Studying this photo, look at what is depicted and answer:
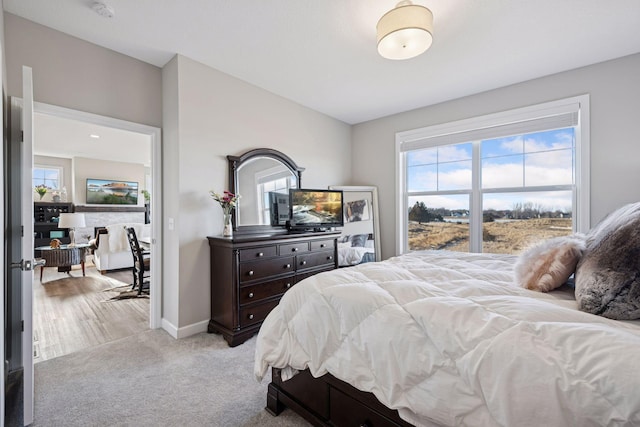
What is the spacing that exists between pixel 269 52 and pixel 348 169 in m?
2.49

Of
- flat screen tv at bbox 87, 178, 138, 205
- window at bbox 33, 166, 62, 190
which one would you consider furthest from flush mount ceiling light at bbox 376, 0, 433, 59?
window at bbox 33, 166, 62, 190

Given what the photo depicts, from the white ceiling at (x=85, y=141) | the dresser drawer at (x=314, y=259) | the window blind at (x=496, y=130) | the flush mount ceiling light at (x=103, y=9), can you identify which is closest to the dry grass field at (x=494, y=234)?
the window blind at (x=496, y=130)

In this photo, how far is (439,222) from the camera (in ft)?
13.4

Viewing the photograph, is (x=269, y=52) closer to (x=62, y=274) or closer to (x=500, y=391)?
(x=500, y=391)

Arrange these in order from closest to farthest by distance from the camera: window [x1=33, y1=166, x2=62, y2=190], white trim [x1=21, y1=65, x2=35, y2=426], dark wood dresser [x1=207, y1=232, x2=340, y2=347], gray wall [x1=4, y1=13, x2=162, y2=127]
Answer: white trim [x1=21, y1=65, x2=35, y2=426]
gray wall [x1=4, y1=13, x2=162, y2=127]
dark wood dresser [x1=207, y1=232, x2=340, y2=347]
window [x1=33, y1=166, x2=62, y2=190]

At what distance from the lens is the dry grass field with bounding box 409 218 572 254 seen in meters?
3.27

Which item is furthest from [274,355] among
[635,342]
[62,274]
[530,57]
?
[62,274]

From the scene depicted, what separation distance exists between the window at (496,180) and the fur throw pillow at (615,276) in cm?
245

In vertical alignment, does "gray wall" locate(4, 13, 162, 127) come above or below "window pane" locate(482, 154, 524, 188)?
above

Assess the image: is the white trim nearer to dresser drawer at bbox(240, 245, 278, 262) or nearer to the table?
dresser drawer at bbox(240, 245, 278, 262)

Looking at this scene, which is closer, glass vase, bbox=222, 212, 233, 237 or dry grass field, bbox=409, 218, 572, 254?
glass vase, bbox=222, 212, 233, 237

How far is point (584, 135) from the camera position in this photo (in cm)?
296

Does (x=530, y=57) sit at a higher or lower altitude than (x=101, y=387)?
higher

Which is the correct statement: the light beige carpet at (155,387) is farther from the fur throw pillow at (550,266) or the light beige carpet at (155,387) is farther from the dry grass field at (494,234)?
the dry grass field at (494,234)
